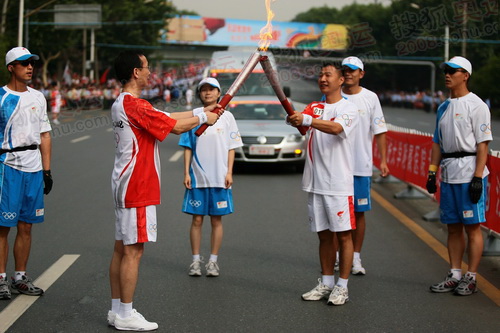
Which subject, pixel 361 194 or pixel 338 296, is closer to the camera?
pixel 338 296

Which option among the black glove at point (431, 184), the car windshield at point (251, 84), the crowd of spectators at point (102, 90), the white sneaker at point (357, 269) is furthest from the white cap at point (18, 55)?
the crowd of spectators at point (102, 90)

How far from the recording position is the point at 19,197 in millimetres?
5887

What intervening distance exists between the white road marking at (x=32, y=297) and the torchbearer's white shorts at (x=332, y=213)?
2176 mm

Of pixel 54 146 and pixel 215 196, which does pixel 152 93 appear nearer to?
pixel 54 146

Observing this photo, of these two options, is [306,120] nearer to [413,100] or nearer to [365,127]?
[365,127]

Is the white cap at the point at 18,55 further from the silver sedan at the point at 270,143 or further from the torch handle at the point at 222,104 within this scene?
the silver sedan at the point at 270,143

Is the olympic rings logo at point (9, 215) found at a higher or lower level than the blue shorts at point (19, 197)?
lower

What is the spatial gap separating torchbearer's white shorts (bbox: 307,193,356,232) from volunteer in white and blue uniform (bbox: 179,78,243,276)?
112cm

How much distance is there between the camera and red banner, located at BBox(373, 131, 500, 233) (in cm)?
742

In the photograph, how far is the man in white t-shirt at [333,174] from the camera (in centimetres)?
575

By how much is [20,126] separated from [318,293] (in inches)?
102

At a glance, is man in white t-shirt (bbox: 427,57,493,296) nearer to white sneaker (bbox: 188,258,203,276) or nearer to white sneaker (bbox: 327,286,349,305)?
white sneaker (bbox: 327,286,349,305)

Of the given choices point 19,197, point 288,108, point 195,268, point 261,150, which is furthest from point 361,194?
point 261,150

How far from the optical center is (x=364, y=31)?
73000 millimetres
